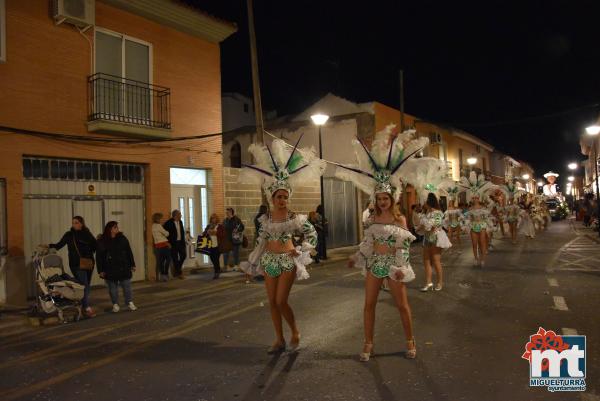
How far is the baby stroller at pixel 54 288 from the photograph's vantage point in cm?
837

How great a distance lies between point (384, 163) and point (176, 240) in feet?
27.9

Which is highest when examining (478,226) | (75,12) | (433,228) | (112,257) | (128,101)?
(75,12)

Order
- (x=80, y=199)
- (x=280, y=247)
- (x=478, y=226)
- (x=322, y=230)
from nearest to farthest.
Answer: (x=280, y=247) → (x=80, y=199) → (x=478, y=226) → (x=322, y=230)

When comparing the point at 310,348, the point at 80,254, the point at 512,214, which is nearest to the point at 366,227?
the point at 310,348

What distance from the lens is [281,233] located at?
235 inches

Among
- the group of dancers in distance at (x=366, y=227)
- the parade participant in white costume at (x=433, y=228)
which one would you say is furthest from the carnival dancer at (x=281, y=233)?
the parade participant in white costume at (x=433, y=228)

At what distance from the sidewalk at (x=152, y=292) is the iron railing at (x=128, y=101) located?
3948mm

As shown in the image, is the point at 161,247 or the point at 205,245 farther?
the point at 205,245

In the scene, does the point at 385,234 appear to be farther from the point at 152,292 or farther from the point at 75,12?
the point at 75,12

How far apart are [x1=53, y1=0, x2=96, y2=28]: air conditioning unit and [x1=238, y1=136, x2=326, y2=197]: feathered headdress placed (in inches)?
286

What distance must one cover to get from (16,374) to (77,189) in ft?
22.8

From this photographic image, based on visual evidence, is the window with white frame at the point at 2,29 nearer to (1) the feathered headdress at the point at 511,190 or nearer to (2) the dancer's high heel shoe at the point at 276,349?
(2) the dancer's high heel shoe at the point at 276,349

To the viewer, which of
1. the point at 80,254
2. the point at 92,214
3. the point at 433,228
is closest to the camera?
the point at 80,254

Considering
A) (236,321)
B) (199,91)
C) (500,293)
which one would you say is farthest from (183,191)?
(500,293)
